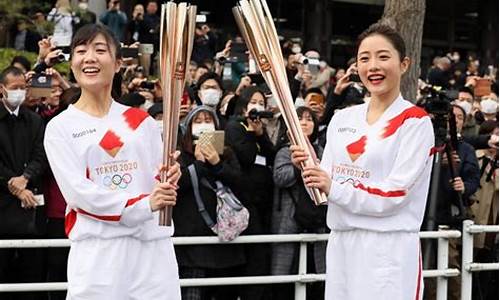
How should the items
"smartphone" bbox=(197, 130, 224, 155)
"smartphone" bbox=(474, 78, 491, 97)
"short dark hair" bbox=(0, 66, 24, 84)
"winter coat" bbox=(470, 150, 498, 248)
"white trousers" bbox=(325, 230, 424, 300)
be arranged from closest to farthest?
1. "white trousers" bbox=(325, 230, 424, 300)
2. "smartphone" bbox=(197, 130, 224, 155)
3. "short dark hair" bbox=(0, 66, 24, 84)
4. "winter coat" bbox=(470, 150, 498, 248)
5. "smartphone" bbox=(474, 78, 491, 97)

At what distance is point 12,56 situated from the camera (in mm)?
8477

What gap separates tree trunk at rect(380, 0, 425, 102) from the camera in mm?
6367

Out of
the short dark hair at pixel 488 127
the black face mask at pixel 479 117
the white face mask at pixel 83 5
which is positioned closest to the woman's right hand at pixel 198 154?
the short dark hair at pixel 488 127

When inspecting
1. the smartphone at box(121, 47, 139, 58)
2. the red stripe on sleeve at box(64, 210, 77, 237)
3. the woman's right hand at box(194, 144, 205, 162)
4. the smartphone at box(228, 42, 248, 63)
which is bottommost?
the red stripe on sleeve at box(64, 210, 77, 237)

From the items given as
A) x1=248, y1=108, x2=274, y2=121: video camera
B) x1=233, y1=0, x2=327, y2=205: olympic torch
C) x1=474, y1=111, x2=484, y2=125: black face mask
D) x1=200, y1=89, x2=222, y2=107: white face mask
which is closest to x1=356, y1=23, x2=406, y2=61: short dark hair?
x1=233, y1=0, x2=327, y2=205: olympic torch

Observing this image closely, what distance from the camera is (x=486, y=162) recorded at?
690cm

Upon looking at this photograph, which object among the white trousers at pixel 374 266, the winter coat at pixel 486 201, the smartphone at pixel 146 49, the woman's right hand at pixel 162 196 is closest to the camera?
the woman's right hand at pixel 162 196

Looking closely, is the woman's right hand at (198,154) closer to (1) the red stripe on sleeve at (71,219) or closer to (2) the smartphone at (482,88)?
(1) the red stripe on sleeve at (71,219)

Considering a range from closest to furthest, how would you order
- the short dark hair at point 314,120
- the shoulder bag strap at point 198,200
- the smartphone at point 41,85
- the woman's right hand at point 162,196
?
the woman's right hand at point 162,196 → the shoulder bag strap at point 198,200 → the short dark hair at point 314,120 → the smartphone at point 41,85

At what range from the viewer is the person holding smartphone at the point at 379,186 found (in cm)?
384

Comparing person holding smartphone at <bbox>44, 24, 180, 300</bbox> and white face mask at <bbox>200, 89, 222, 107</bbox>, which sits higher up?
white face mask at <bbox>200, 89, 222, 107</bbox>

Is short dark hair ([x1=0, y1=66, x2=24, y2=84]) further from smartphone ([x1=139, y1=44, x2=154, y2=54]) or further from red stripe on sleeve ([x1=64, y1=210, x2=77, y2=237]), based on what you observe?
red stripe on sleeve ([x1=64, y1=210, x2=77, y2=237])

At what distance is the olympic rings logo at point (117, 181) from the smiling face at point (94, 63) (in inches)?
14.5

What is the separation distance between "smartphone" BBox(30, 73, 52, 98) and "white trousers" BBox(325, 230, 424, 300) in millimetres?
2658
